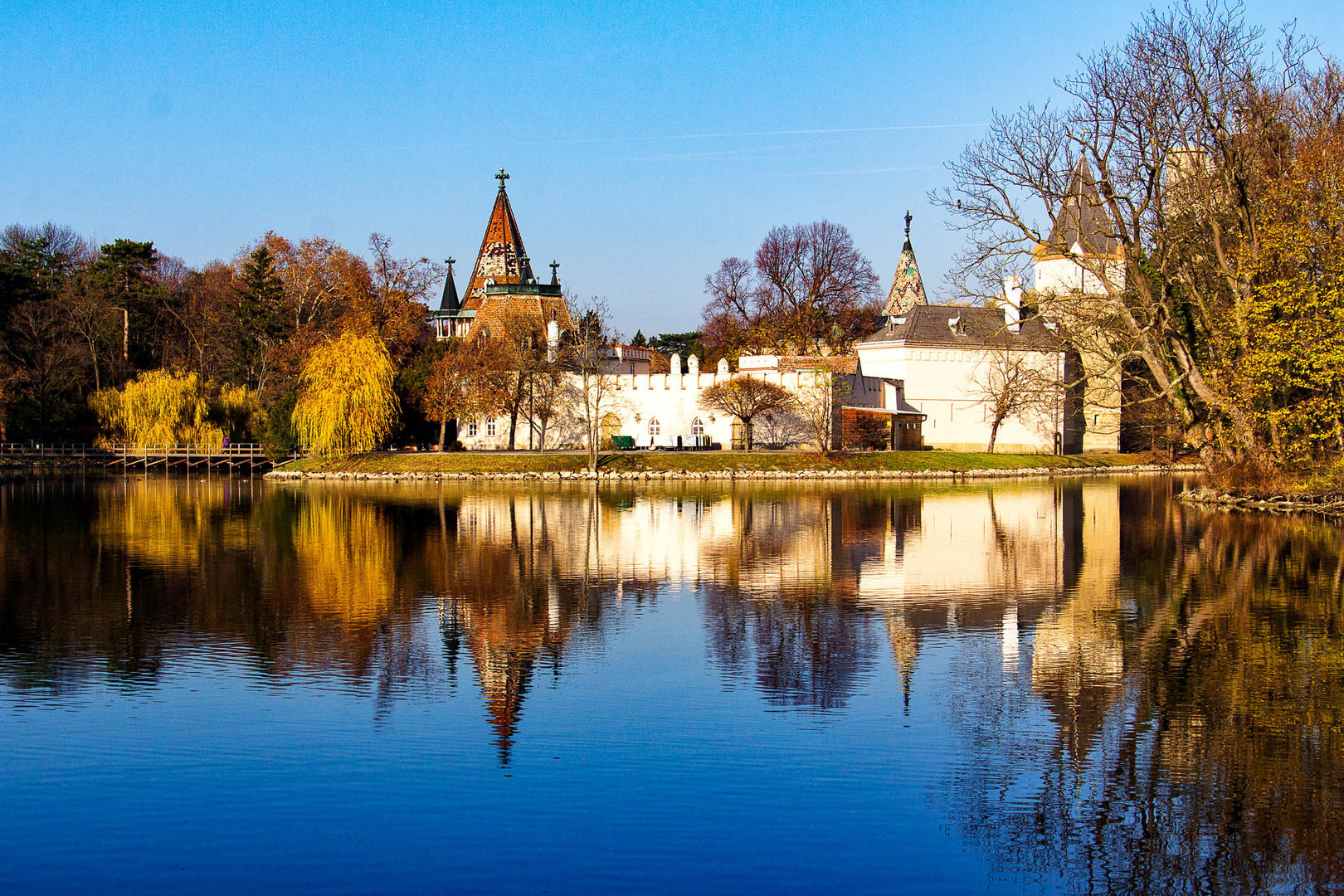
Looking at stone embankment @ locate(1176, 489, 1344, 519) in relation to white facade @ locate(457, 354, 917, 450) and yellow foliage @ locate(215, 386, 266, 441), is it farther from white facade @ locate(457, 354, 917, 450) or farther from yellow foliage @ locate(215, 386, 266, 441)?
yellow foliage @ locate(215, 386, 266, 441)

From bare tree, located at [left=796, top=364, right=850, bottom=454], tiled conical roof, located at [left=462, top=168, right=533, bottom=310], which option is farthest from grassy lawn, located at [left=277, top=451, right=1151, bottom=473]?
tiled conical roof, located at [left=462, top=168, right=533, bottom=310]

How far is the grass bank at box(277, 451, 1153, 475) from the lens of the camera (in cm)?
3862

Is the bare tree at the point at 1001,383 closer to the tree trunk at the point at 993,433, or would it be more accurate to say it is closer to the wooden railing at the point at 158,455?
the tree trunk at the point at 993,433

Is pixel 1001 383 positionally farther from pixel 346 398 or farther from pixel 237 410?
pixel 237 410

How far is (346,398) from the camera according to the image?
38.7 meters

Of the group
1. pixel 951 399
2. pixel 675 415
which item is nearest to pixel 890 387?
pixel 951 399

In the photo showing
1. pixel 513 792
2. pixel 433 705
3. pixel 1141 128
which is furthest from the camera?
pixel 1141 128

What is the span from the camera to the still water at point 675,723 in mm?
5648

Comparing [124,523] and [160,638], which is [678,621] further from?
[124,523]

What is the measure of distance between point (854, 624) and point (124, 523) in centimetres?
1674

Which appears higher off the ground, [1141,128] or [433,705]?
[1141,128]

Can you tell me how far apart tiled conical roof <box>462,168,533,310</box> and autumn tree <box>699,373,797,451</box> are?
1845 cm

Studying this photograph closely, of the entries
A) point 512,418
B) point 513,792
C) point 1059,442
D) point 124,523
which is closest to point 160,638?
point 513,792

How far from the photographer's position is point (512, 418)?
4503 centimetres
